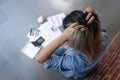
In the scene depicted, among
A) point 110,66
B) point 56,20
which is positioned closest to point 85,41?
point 110,66

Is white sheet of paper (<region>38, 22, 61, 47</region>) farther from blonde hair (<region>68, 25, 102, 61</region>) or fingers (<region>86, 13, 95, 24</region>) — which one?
fingers (<region>86, 13, 95, 24</region>)

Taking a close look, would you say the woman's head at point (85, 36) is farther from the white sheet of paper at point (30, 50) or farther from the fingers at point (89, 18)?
the white sheet of paper at point (30, 50)

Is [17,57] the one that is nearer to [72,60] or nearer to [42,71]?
[42,71]

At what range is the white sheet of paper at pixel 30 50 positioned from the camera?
193 centimetres

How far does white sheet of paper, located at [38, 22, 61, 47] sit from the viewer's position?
6.59 ft

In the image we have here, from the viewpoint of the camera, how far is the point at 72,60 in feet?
4.75

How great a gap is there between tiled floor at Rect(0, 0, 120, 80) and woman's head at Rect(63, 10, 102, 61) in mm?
625

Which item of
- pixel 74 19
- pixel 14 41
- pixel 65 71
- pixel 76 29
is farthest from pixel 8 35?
pixel 76 29

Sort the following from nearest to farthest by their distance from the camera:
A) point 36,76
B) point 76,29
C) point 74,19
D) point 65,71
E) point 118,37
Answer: point 76,29, point 74,19, point 65,71, point 36,76, point 118,37

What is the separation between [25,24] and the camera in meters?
2.11

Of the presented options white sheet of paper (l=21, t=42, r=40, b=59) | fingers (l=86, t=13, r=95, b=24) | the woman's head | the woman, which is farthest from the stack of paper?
fingers (l=86, t=13, r=95, b=24)

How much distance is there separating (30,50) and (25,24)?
12.5 inches

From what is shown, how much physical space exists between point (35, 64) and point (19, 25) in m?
0.46

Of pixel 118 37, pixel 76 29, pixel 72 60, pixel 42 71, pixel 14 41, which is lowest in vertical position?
pixel 118 37
